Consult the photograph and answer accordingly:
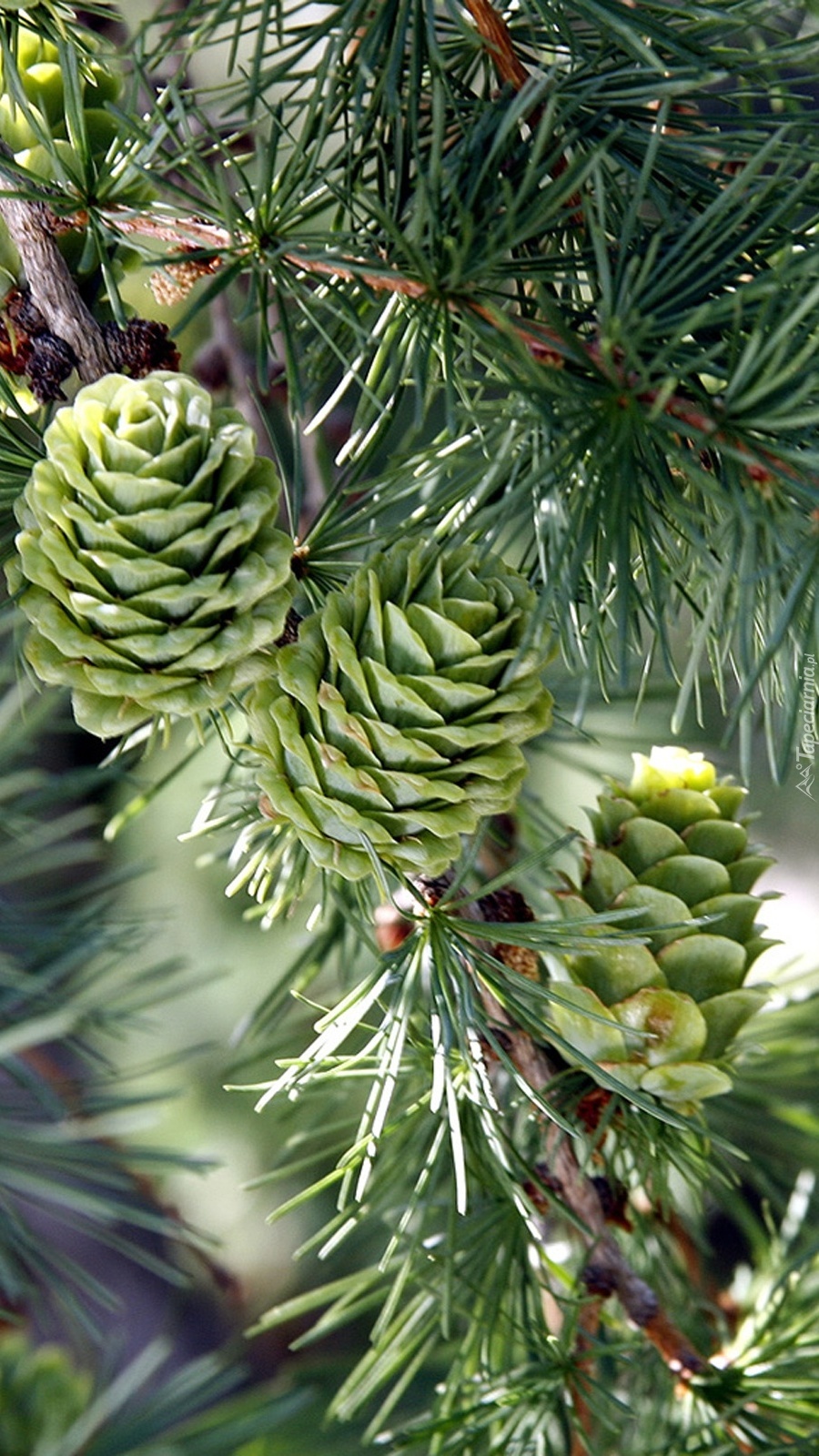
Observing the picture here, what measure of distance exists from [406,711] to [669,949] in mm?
101

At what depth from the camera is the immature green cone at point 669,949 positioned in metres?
0.31

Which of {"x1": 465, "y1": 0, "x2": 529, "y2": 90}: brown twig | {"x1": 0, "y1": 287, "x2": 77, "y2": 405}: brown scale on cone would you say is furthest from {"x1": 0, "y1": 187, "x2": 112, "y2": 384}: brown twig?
{"x1": 465, "y1": 0, "x2": 529, "y2": 90}: brown twig

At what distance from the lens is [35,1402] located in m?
0.58

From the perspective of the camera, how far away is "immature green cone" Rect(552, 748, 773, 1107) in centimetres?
31

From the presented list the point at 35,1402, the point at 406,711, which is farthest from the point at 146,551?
the point at 35,1402

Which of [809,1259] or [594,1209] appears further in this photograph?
[809,1259]

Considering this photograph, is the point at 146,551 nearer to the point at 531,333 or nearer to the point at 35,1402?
the point at 531,333

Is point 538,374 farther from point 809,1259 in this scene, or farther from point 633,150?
point 809,1259

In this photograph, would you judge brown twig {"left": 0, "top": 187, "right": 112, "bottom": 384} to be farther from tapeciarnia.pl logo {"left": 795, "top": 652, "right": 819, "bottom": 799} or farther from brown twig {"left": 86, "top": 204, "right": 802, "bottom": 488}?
tapeciarnia.pl logo {"left": 795, "top": 652, "right": 819, "bottom": 799}

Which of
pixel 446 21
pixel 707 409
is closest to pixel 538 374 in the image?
pixel 707 409

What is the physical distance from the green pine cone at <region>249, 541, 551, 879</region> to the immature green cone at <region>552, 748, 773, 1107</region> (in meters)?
0.06

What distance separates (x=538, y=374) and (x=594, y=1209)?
9.3 inches

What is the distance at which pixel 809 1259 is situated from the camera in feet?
1.56

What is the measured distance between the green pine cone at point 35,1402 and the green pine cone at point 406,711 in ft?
1.37
